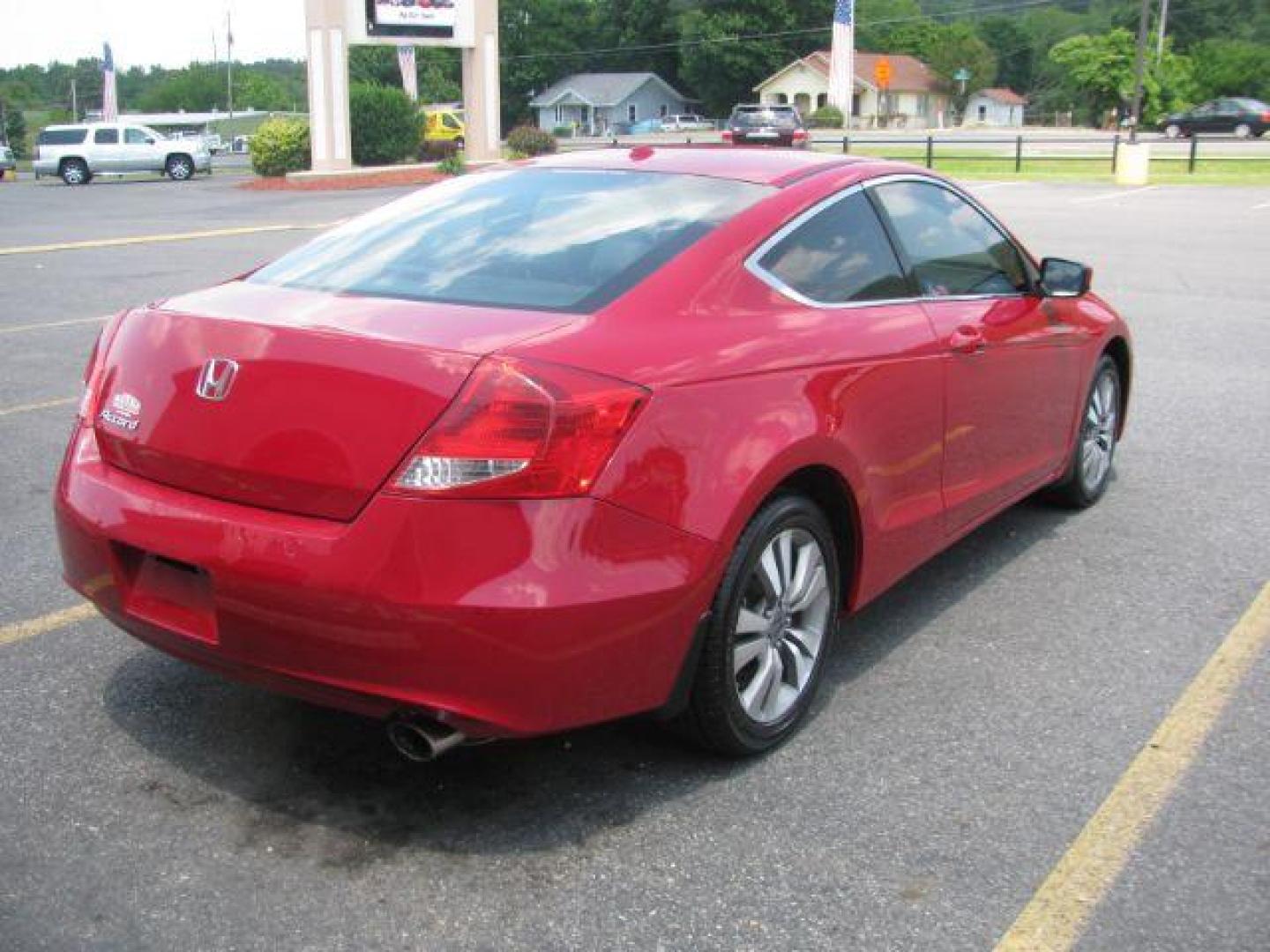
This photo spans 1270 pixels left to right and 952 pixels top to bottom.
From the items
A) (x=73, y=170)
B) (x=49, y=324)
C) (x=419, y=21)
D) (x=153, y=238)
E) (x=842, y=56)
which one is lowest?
(x=73, y=170)

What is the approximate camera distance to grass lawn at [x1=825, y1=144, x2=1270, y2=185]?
99.8 ft

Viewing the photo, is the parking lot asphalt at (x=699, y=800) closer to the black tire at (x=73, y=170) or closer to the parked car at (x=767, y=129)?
the parked car at (x=767, y=129)

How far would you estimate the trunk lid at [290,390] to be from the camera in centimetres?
294

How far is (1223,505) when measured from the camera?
5.93m

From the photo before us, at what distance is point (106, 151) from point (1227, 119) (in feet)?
147

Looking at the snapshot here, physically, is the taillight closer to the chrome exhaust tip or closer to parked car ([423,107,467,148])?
the chrome exhaust tip

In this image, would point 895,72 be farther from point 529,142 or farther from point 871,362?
point 871,362

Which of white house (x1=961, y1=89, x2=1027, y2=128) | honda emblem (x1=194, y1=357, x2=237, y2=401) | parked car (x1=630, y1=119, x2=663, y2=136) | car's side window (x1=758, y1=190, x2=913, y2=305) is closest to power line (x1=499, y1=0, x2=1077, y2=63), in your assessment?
parked car (x1=630, y1=119, x2=663, y2=136)

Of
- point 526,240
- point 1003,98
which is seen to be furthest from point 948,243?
point 1003,98

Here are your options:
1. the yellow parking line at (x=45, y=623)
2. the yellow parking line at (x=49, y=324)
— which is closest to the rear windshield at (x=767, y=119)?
the yellow parking line at (x=49, y=324)

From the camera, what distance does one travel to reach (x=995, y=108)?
Result: 417ft

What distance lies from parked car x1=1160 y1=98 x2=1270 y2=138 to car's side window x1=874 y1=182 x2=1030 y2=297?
56844 millimetres

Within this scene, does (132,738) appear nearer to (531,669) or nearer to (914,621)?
(531,669)

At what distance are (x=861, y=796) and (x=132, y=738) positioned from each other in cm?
A: 194
